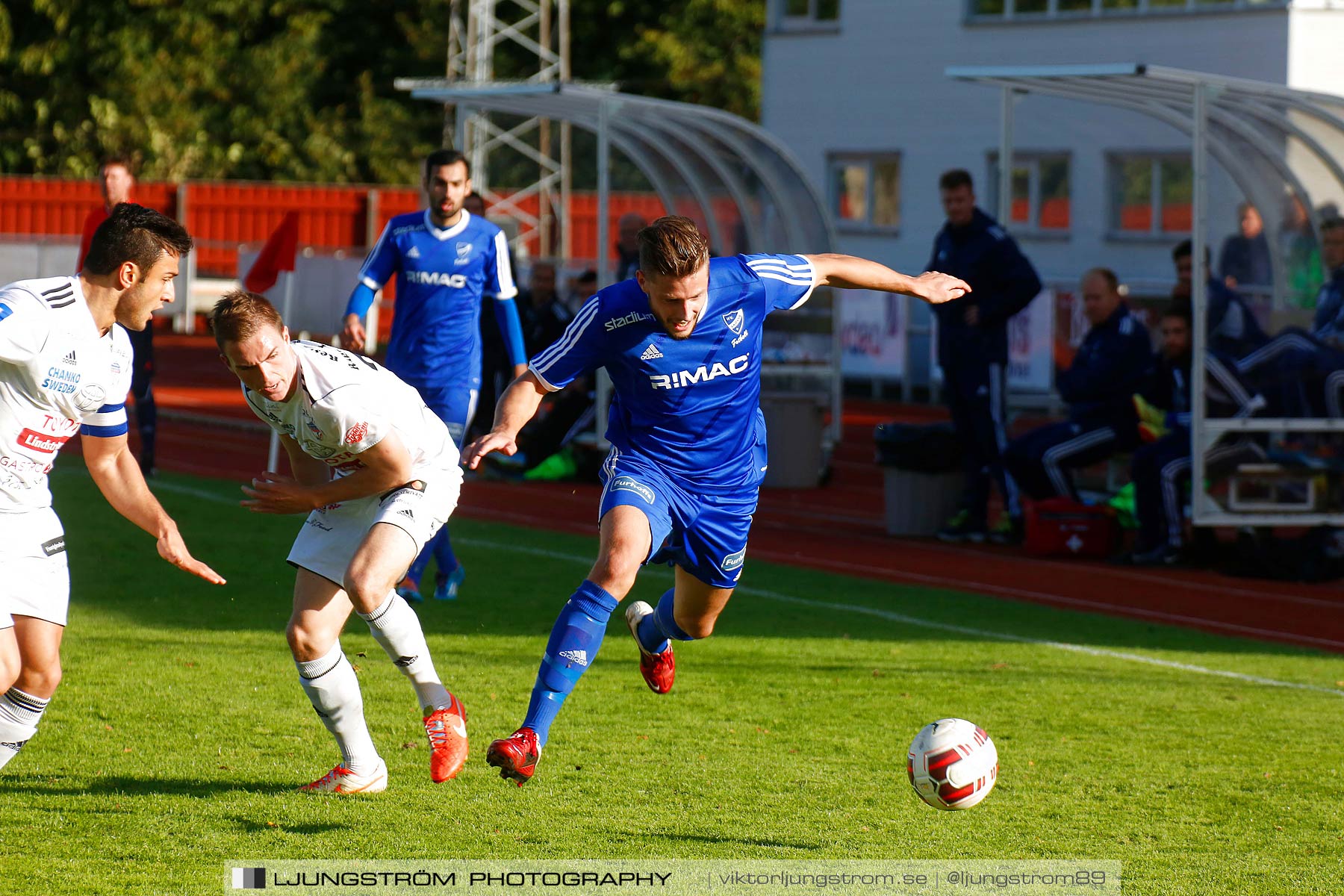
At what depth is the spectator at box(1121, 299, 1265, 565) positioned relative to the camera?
36.3 ft

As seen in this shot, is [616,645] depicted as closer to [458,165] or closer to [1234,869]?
[458,165]

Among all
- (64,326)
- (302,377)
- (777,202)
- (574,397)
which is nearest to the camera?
(64,326)

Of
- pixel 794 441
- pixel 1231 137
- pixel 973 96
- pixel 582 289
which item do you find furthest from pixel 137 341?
pixel 973 96

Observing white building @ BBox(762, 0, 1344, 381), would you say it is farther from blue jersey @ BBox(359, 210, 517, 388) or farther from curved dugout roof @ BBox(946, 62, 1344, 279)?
blue jersey @ BBox(359, 210, 517, 388)

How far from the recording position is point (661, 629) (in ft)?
21.7

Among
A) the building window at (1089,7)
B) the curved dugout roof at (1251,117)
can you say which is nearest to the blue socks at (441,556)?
the curved dugout roof at (1251,117)

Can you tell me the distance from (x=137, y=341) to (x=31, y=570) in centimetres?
819

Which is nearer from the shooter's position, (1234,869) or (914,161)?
(1234,869)

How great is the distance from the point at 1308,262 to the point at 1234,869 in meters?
8.00

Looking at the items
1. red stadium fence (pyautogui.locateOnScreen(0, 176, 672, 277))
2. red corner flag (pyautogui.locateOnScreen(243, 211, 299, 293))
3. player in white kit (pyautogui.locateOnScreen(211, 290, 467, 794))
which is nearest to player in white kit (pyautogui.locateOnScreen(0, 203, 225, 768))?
player in white kit (pyautogui.locateOnScreen(211, 290, 467, 794))

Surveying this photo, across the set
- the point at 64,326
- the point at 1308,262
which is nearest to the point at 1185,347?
the point at 1308,262

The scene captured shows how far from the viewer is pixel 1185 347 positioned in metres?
11.4

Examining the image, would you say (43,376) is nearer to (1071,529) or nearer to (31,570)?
(31,570)

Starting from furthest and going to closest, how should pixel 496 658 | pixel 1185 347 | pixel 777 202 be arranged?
pixel 777 202 → pixel 1185 347 → pixel 496 658
